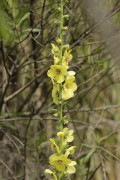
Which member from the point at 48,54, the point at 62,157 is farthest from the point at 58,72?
the point at 48,54

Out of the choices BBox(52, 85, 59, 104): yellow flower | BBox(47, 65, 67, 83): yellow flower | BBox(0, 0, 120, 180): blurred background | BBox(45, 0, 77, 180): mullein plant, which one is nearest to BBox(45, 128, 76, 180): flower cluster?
BBox(45, 0, 77, 180): mullein plant

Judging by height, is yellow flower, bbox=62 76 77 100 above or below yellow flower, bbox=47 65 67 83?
below

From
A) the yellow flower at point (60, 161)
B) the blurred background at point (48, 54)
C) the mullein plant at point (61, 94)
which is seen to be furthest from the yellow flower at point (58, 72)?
the yellow flower at point (60, 161)

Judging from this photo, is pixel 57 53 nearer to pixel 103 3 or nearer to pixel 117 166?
pixel 103 3

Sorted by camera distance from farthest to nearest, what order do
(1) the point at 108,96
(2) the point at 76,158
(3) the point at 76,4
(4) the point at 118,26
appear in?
1. (1) the point at 108,96
2. (4) the point at 118,26
3. (2) the point at 76,158
4. (3) the point at 76,4

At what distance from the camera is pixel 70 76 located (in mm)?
1250

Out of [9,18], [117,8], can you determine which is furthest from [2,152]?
[117,8]

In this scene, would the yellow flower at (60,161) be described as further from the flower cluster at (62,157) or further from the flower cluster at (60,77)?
the flower cluster at (60,77)

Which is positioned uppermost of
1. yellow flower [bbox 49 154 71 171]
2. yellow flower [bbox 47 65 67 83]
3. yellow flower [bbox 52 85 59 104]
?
yellow flower [bbox 47 65 67 83]

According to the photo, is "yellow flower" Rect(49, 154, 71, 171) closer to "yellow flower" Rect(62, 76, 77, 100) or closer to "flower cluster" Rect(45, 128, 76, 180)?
"flower cluster" Rect(45, 128, 76, 180)

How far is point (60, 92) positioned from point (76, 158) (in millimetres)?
888

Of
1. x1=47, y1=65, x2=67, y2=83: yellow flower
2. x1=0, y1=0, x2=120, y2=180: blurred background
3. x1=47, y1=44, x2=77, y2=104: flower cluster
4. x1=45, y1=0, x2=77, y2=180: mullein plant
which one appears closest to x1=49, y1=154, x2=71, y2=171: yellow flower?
x1=45, y1=0, x2=77, y2=180: mullein plant

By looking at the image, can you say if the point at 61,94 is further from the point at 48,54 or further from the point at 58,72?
the point at 48,54

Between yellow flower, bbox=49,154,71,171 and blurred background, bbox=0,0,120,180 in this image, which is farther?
blurred background, bbox=0,0,120,180
